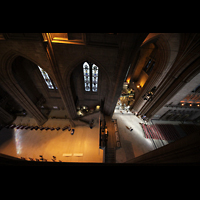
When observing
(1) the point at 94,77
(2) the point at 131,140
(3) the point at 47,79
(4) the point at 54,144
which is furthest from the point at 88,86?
Result: (2) the point at 131,140

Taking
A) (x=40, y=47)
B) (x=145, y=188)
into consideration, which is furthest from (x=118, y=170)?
(x=40, y=47)

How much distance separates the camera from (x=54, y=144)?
1137cm

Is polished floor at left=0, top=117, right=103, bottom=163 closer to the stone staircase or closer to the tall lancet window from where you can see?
the stone staircase

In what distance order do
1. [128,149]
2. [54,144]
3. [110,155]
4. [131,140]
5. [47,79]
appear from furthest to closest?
[47,79] < [131,140] < [54,144] < [128,149] < [110,155]

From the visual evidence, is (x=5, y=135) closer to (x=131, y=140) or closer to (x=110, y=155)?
(x=110, y=155)

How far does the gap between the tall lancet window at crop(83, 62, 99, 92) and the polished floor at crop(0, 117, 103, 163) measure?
5508mm

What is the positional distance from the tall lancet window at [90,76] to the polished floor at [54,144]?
5.51 m

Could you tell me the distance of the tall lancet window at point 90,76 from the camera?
10992 mm

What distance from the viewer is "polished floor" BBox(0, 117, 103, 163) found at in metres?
10.2

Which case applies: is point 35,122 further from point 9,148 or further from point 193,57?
point 193,57

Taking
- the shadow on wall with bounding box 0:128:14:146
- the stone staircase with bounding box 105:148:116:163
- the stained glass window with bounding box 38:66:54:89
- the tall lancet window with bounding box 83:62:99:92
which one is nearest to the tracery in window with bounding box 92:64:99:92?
the tall lancet window with bounding box 83:62:99:92

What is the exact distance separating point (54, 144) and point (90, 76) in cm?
1002

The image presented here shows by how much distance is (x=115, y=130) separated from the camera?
12.3 metres

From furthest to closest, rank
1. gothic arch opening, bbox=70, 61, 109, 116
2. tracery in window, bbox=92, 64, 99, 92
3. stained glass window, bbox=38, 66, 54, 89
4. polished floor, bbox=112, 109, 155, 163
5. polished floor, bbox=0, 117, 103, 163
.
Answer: stained glass window, bbox=38, 66, 54, 89 → gothic arch opening, bbox=70, 61, 109, 116 → tracery in window, bbox=92, 64, 99, 92 → polished floor, bbox=112, 109, 155, 163 → polished floor, bbox=0, 117, 103, 163
